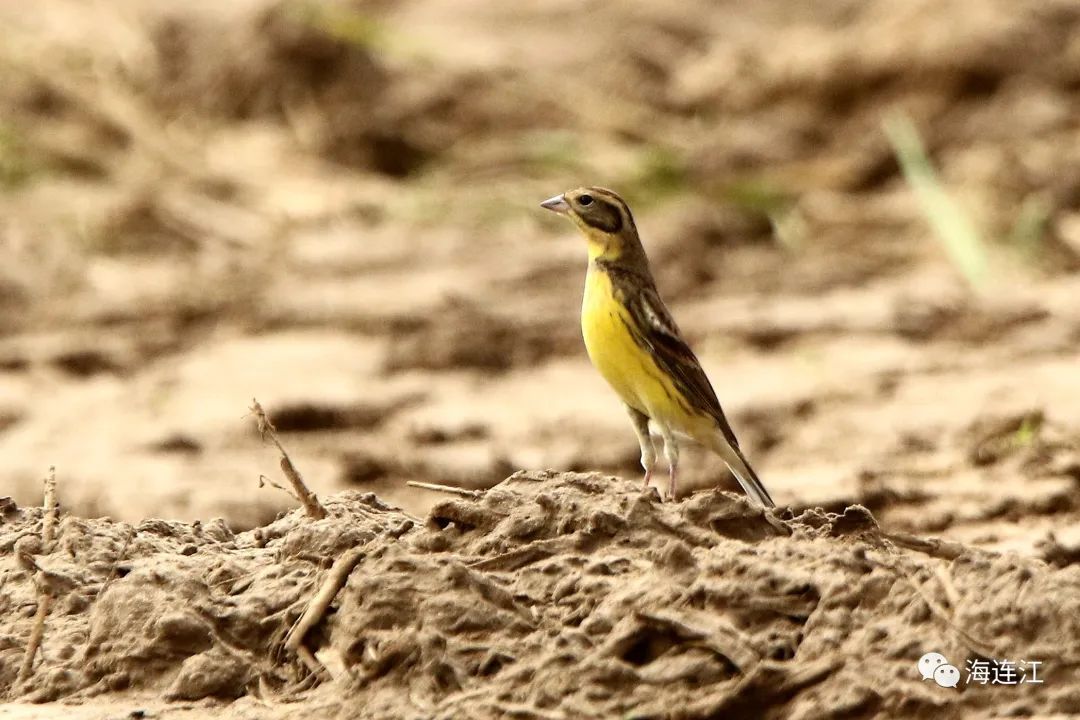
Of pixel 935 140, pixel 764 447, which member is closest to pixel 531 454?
pixel 764 447

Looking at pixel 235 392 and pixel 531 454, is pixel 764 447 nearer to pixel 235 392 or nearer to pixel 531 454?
pixel 531 454

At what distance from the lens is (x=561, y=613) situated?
186 inches

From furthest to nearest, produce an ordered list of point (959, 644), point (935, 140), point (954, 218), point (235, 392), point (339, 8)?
point (339, 8) → point (935, 140) → point (954, 218) → point (235, 392) → point (959, 644)

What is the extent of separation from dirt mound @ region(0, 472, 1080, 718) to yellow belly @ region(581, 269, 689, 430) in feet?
3.55

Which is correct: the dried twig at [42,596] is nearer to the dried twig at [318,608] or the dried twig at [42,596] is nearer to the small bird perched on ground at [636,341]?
the dried twig at [318,608]

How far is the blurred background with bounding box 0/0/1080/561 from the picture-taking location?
9789 mm

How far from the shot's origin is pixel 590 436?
1026cm

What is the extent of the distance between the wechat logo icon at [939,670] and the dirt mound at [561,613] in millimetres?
24

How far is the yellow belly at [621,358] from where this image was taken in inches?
246

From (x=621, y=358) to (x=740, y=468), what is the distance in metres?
0.76

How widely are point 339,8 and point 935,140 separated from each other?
5832mm

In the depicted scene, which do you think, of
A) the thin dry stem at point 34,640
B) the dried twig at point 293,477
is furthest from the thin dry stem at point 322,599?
the thin dry stem at point 34,640

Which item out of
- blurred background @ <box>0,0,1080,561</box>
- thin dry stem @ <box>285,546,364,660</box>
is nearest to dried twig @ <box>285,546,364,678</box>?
→ thin dry stem @ <box>285,546,364,660</box>

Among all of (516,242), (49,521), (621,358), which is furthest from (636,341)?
(516,242)
